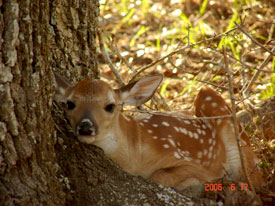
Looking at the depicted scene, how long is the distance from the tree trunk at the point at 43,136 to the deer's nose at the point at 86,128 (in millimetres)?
98

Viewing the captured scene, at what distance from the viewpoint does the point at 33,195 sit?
2.96m

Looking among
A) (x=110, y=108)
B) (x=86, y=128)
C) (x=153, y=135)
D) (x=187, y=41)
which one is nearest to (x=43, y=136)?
(x=86, y=128)

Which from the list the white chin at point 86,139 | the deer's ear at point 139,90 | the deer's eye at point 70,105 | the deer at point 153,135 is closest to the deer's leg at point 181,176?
the deer at point 153,135

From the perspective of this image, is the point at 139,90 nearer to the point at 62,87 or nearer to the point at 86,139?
the point at 62,87

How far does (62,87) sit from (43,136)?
938mm

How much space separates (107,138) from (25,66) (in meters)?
1.26

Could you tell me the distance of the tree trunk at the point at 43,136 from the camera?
281 centimetres

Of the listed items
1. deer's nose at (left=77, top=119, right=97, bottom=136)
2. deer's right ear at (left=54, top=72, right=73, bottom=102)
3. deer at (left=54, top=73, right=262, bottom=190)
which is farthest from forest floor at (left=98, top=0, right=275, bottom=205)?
deer's nose at (left=77, top=119, right=97, bottom=136)

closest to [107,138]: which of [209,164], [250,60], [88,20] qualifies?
[88,20]

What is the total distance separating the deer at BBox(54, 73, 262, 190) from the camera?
3883 millimetres

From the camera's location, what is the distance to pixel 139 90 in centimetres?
434
